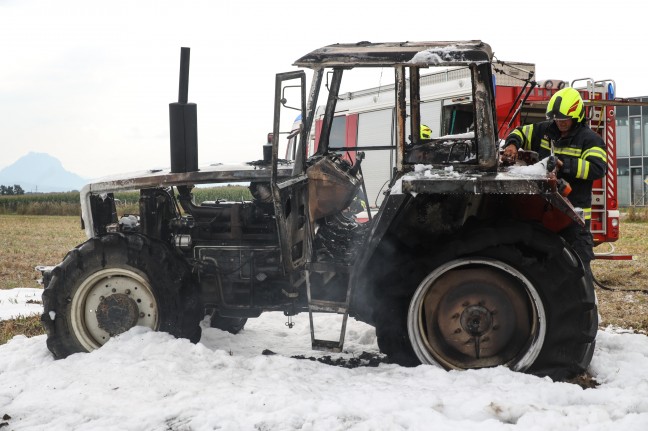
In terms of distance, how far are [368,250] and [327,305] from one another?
0.56 m

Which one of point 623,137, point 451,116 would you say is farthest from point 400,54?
point 623,137

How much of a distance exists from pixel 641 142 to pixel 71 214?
89.5ft

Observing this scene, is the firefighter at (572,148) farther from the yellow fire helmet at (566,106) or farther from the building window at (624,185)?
the building window at (624,185)

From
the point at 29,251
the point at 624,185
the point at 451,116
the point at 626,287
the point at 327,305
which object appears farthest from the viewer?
the point at 624,185

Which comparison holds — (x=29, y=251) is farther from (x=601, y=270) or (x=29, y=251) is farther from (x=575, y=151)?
(x=575, y=151)

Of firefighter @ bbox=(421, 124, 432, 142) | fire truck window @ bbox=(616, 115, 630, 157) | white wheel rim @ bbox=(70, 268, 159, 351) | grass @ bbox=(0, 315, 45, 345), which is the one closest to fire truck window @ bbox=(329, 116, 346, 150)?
firefighter @ bbox=(421, 124, 432, 142)

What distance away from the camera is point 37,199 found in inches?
1596

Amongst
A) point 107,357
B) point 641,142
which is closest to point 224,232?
point 107,357

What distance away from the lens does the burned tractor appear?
421 centimetres

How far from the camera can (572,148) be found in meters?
5.18

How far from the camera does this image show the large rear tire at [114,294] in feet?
16.2

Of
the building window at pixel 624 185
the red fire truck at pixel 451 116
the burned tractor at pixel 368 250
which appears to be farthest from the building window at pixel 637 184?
the burned tractor at pixel 368 250

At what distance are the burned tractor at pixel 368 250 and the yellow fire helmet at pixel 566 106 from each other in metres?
0.94

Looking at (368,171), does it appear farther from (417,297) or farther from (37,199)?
(37,199)
